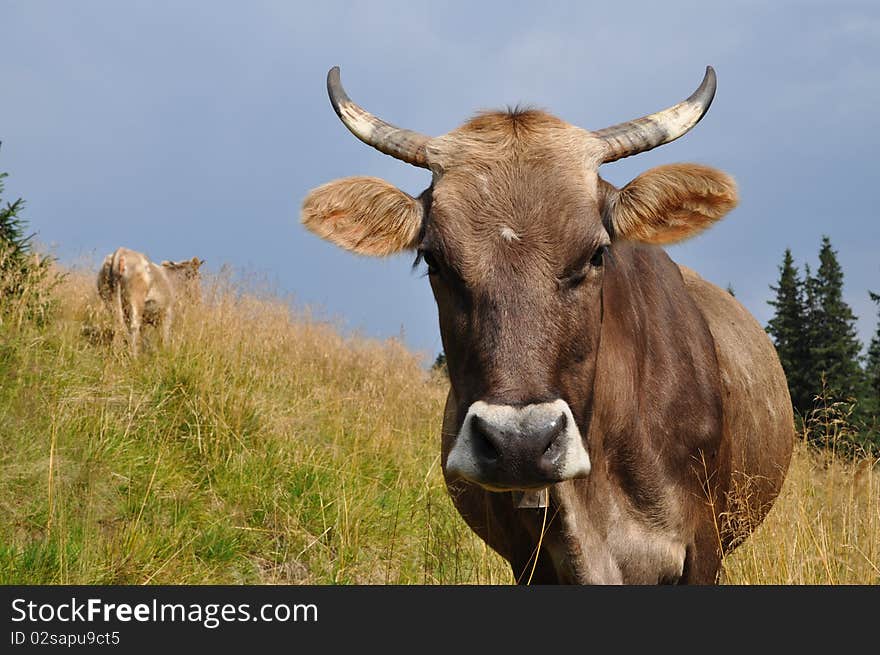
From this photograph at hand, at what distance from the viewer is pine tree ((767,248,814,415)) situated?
21641mm

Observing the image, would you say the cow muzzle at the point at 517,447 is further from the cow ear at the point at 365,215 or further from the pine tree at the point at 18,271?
the pine tree at the point at 18,271

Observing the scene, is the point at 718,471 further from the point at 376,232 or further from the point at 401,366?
the point at 401,366

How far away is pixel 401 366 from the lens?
1398 centimetres

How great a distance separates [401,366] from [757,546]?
9011mm

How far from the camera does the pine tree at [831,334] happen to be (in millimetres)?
20969

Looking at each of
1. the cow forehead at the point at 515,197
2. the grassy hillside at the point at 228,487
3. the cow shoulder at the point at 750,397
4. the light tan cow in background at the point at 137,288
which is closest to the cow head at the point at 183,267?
the light tan cow in background at the point at 137,288

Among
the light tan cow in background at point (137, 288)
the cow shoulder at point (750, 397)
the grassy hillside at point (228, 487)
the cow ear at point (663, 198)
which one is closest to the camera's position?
the cow ear at point (663, 198)

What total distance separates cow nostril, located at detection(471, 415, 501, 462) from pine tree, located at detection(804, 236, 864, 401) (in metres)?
18.8

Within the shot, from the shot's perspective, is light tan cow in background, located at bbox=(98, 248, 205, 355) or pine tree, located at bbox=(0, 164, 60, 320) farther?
light tan cow in background, located at bbox=(98, 248, 205, 355)

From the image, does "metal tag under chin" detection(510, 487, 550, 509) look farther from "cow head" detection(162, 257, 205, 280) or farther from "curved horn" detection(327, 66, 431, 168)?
"cow head" detection(162, 257, 205, 280)

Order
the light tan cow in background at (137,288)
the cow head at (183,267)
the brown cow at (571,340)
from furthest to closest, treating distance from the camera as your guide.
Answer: the cow head at (183,267) < the light tan cow in background at (137,288) < the brown cow at (571,340)

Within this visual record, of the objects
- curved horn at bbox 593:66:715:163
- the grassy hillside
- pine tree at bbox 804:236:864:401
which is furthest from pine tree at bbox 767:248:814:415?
curved horn at bbox 593:66:715:163

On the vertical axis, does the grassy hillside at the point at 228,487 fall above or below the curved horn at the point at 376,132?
below

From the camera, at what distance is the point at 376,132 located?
13.8ft
